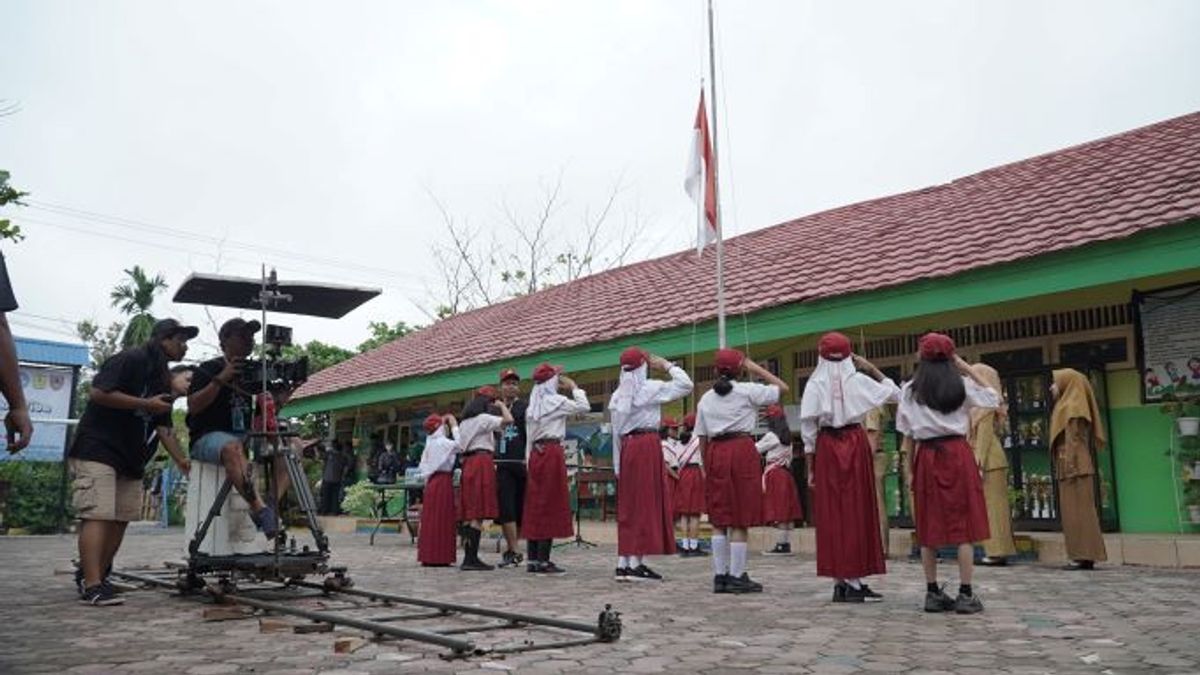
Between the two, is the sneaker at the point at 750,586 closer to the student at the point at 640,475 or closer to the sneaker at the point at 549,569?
the student at the point at 640,475

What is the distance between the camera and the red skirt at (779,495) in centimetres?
1149

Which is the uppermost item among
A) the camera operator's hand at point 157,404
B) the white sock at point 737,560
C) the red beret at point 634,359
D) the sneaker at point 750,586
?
the red beret at point 634,359

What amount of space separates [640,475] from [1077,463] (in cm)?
389

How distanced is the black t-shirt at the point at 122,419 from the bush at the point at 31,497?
616 inches

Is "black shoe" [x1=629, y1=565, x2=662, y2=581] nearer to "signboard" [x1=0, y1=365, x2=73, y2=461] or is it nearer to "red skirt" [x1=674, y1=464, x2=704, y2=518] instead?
"red skirt" [x1=674, y1=464, x2=704, y2=518]

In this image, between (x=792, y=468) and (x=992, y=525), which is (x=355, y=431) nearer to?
(x=792, y=468)

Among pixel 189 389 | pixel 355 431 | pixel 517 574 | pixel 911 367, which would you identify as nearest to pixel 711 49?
pixel 911 367

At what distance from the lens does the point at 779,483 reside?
11578 mm

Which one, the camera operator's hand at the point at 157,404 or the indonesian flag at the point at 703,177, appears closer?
the camera operator's hand at the point at 157,404

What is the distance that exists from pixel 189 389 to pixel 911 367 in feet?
27.0

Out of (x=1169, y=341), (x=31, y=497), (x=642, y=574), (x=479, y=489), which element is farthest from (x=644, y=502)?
(x=31, y=497)

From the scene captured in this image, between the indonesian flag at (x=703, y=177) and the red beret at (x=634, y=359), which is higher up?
the indonesian flag at (x=703, y=177)

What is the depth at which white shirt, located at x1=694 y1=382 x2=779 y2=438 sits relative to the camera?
294 inches

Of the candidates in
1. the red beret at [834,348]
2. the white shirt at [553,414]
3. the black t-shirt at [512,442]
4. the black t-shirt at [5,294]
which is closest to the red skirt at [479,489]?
the white shirt at [553,414]
